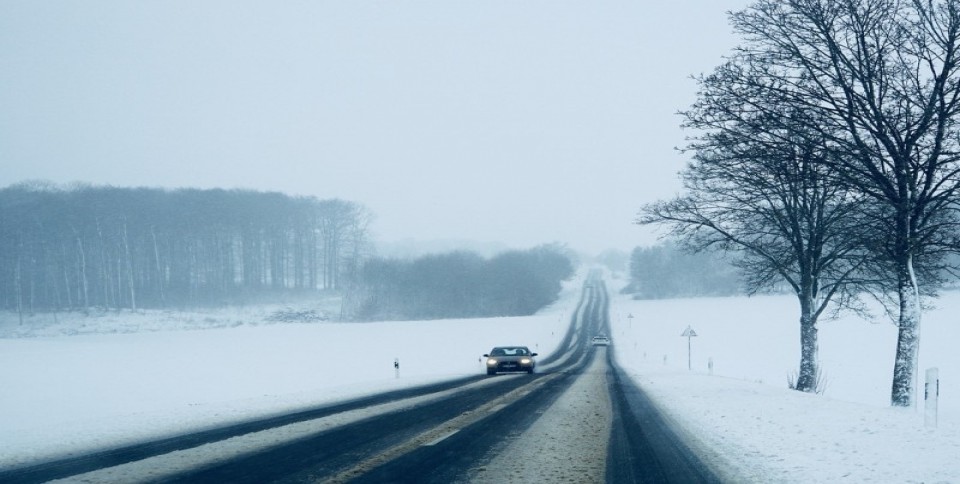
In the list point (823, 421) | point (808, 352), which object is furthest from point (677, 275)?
point (823, 421)

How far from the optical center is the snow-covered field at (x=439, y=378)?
Result: 897 cm

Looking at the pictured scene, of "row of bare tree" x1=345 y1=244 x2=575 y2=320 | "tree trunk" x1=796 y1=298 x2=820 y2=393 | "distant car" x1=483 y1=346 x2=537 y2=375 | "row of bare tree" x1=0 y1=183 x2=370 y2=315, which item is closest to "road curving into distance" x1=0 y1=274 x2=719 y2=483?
"tree trunk" x1=796 y1=298 x2=820 y2=393

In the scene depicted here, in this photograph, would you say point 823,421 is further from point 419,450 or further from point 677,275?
point 677,275

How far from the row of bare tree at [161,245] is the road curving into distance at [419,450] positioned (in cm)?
6200

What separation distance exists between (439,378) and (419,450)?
1702 cm

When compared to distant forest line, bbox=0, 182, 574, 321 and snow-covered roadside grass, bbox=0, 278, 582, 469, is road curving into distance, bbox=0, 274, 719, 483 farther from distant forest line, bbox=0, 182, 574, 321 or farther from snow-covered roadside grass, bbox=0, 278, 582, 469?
distant forest line, bbox=0, 182, 574, 321

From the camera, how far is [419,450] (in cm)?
878

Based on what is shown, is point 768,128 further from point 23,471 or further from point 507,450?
point 23,471

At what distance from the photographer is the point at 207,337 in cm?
4322

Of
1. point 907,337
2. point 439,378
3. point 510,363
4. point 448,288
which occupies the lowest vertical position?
point 448,288

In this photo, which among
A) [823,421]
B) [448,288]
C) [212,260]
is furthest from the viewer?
[448,288]

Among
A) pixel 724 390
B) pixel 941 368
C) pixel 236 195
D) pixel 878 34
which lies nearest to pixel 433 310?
pixel 236 195

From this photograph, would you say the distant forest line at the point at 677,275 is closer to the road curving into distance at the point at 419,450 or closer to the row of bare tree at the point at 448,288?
the row of bare tree at the point at 448,288

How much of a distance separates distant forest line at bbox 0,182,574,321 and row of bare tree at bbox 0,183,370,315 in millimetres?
148
